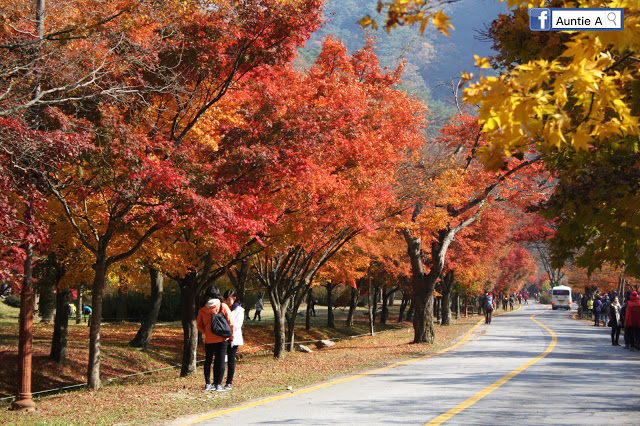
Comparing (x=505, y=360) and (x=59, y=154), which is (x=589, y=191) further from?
(x=505, y=360)

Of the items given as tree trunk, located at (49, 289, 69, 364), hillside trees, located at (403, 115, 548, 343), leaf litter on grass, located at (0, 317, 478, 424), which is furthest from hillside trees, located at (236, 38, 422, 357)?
tree trunk, located at (49, 289, 69, 364)

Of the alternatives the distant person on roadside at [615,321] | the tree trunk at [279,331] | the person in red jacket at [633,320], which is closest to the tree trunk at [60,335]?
the tree trunk at [279,331]

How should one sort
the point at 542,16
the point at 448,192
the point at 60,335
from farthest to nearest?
the point at 448,192 → the point at 60,335 → the point at 542,16

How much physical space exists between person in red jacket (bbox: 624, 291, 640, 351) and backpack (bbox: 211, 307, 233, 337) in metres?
14.9

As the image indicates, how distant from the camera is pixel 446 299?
43.7 m

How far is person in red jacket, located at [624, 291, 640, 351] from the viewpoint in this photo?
69.3 feet

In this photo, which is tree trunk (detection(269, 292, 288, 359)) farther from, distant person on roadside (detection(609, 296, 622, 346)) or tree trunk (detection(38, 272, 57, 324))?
distant person on roadside (detection(609, 296, 622, 346))

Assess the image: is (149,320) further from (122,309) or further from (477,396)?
(477,396)

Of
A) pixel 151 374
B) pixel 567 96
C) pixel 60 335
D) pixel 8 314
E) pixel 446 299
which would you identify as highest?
pixel 567 96

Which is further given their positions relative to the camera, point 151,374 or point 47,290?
point 47,290

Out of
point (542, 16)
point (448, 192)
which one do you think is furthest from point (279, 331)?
point (542, 16)

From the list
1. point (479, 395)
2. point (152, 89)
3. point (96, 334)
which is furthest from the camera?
point (96, 334)

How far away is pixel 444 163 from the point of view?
918 inches

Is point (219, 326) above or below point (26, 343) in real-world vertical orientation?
above
